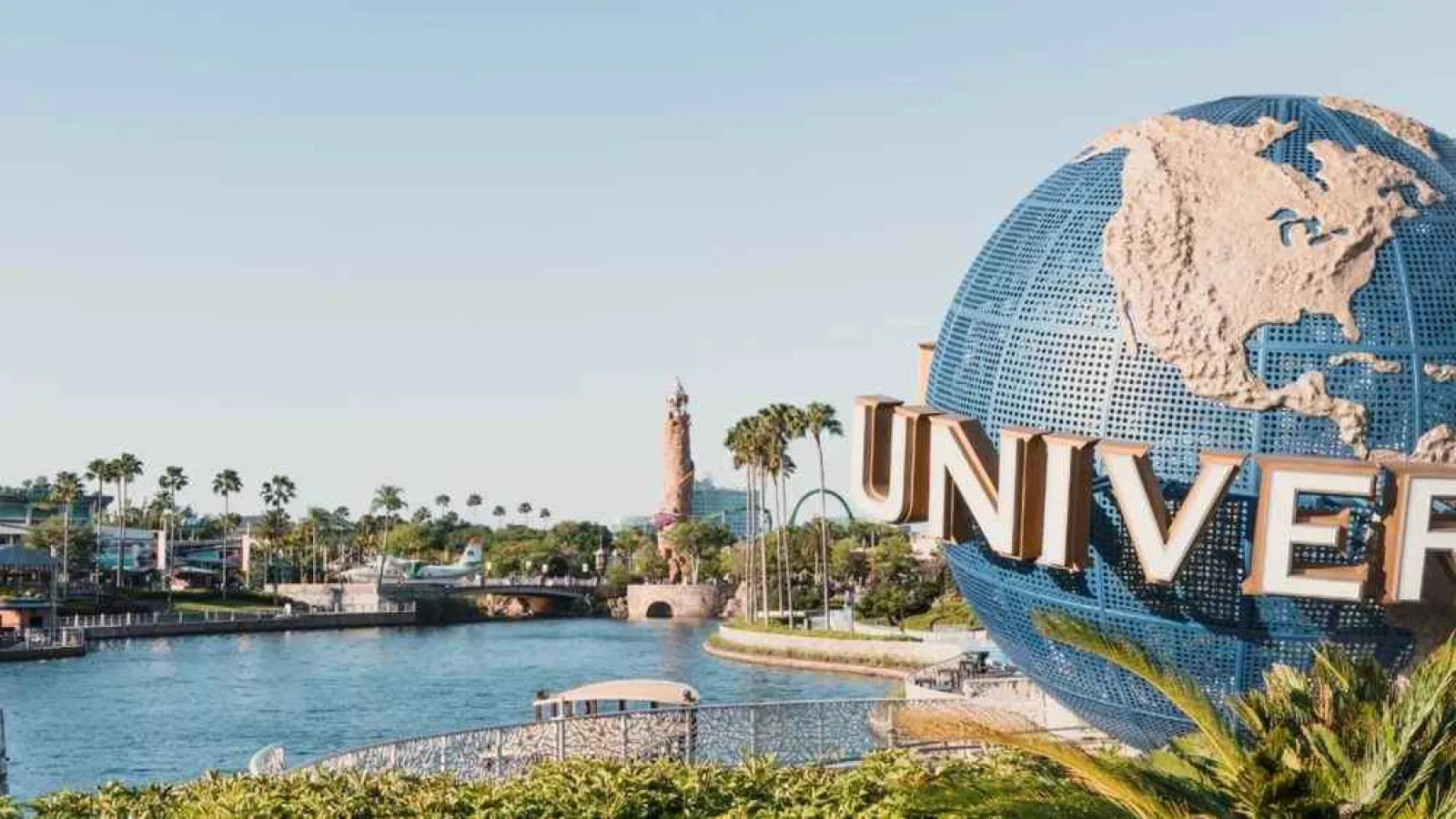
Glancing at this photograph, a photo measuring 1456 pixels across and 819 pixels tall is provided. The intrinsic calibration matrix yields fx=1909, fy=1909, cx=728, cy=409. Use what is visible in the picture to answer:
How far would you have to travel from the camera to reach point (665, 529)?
136m

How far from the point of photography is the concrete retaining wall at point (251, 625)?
9275 centimetres

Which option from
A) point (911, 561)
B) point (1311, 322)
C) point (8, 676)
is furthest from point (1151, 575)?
point (911, 561)

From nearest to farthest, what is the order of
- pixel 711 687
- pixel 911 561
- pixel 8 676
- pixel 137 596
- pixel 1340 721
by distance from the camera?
pixel 1340 721, pixel 711 687, pixel 8 676, pixel 911 561, pixel 137 596

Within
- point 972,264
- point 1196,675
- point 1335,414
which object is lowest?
point 1196,675

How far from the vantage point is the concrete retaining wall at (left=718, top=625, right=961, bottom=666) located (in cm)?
6397

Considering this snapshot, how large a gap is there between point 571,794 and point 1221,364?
23.0 ft

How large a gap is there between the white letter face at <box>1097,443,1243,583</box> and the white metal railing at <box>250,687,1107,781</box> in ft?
19.5

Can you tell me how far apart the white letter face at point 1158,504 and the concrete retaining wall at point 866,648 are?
44057 mm

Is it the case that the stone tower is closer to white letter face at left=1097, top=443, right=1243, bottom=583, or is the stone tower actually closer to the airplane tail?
the airplane tail

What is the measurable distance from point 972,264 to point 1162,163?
2.68 metres

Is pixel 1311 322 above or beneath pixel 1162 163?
beneath

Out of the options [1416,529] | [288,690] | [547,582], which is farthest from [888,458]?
[547,582]

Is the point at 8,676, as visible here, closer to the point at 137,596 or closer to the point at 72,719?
the point at 72,719

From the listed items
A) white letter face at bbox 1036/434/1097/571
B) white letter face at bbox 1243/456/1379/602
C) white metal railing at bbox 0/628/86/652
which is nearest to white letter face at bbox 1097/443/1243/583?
white letter face at bbox 1036/434/1097/571
